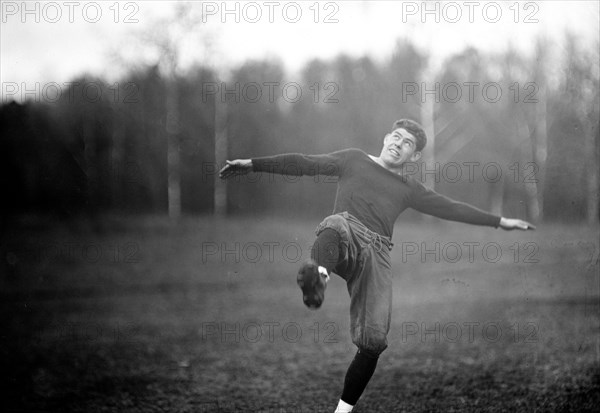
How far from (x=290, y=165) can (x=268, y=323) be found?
290 inches

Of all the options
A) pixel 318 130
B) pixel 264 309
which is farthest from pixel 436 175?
pixel 264 309

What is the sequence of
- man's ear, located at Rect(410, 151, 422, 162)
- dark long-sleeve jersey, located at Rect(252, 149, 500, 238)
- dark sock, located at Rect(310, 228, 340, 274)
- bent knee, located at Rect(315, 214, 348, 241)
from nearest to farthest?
dark sock, located at Rect(310, 228, 340, 274) → bent knee, located at Rect(315, 214, 348, 241) → dark long-sleeve jersey, located at Rect(252, 149, 500, 238) → man's ear, located at Rect(410, 151, 422, 162)

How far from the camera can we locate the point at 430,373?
6.89 meters

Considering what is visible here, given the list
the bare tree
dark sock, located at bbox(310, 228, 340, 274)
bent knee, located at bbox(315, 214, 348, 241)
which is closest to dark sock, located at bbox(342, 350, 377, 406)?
dark sock, located at bbox(310, 228, 340, 274)

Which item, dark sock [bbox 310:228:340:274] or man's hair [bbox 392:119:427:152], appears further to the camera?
man's hair [bbox 392:119:427:152]

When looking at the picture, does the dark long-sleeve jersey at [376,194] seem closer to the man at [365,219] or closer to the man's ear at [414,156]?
the man at [365,219]

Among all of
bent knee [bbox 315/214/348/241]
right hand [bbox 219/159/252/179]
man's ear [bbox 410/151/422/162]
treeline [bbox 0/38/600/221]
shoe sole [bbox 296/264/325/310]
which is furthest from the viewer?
treeline [bbox 0/38/600/221]

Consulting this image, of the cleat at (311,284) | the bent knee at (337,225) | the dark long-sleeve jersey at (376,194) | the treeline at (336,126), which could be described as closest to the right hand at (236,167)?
the dark long-sleeve jersey at (376,194)

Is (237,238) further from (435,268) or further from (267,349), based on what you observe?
(435,268)

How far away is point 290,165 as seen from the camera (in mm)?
3490

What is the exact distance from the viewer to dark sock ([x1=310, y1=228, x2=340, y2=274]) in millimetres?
3152

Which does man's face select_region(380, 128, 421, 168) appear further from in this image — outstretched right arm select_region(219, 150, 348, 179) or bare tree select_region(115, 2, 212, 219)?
bare tree select_region(115, 2, 212, 219)

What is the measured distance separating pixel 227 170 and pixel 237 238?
3311mm

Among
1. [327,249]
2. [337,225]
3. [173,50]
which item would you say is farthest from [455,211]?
[173,50]
